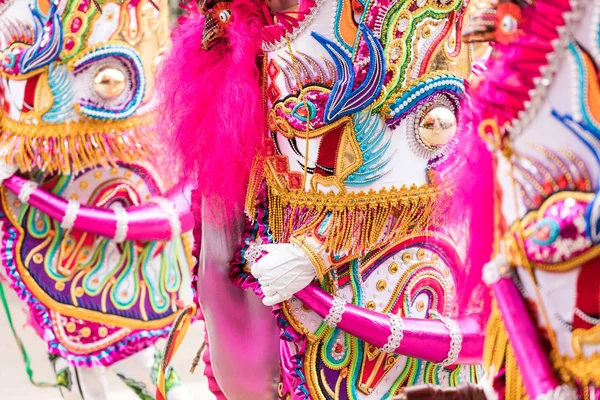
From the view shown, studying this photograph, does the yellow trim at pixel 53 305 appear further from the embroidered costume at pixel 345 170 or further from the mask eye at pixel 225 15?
the mask eye at pixel 225 15

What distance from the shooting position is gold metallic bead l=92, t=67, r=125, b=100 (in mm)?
2615

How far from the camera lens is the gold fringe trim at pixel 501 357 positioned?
107cm

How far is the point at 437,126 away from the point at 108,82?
1.17 meters

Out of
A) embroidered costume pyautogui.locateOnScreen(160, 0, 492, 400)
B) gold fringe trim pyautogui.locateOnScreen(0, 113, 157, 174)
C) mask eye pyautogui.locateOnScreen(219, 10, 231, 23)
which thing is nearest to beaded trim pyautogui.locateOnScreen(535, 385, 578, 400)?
embroidered costume pyautogui.locateOnScreen(160, 0, 492, 400)

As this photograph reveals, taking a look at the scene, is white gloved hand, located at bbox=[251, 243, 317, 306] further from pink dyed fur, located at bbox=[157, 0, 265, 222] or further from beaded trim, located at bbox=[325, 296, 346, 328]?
pink dyed fur, located at bbox=[157, 0, 265, 222]

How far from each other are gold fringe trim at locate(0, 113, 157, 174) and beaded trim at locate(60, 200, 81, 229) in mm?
96

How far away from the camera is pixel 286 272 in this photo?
1.78 m

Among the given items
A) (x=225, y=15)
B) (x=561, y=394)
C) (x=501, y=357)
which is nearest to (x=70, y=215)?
(x=225, y=15)

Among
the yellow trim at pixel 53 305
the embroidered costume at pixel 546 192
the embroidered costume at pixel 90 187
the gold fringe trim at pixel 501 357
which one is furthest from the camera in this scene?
the yellow trim at pixel 53 305

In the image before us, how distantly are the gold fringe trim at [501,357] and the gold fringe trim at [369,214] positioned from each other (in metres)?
0.64

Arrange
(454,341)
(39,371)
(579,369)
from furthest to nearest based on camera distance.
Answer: (39,371) → (454,341) → (579,369)

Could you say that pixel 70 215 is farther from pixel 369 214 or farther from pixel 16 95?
pixel 369 214

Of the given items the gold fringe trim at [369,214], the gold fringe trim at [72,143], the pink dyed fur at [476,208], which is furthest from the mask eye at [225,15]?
the pink dyed fur at [476,208]

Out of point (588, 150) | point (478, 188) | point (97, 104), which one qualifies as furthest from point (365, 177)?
point (97, 104)
